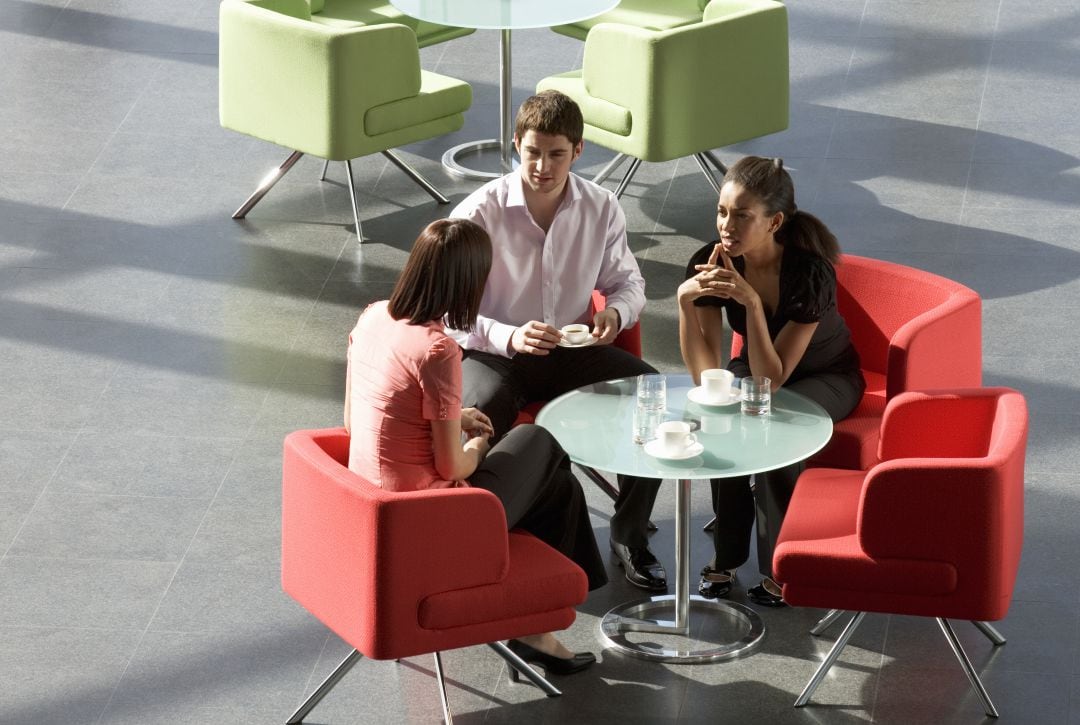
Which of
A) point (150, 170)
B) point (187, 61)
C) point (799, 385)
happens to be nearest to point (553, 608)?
point (799, 385)

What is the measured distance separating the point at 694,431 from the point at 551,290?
89 cm

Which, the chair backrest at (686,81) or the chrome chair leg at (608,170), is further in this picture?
the chrome chair leg at (608,170)

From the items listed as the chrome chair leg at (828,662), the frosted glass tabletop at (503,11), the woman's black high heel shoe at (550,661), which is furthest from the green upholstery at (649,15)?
the chrome chair leg at (828,662)

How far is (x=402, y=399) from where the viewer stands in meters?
4.44

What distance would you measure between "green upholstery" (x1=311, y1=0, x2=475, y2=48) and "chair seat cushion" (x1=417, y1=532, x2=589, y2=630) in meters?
4.39

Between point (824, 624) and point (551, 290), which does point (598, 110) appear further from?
point (824, 624)

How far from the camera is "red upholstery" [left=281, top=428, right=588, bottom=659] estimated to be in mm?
4324

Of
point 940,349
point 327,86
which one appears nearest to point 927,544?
point 940,349

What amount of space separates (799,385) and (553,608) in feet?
3.81

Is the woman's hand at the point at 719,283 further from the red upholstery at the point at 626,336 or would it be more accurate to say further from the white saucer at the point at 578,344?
the red upholstery at the point at 626,336

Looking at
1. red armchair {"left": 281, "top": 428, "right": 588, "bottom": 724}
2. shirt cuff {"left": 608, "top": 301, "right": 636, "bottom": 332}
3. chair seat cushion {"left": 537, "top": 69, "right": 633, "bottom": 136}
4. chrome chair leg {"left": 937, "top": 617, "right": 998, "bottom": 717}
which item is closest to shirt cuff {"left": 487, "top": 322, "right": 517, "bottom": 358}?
shirt cuff {"left": 608, "top": 301, "right": 636, "bottom": 332}

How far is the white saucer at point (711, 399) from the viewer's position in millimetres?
5020

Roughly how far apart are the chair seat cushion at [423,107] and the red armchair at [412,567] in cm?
331

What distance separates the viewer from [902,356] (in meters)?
5.23
